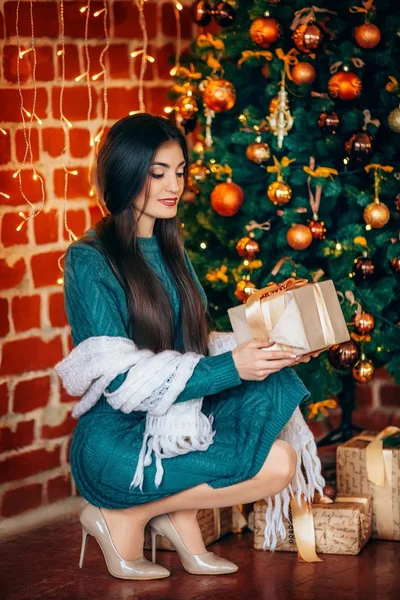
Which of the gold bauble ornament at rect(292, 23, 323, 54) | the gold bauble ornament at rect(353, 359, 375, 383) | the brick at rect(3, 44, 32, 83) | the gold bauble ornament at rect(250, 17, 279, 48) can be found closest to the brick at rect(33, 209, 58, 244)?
the brick at rect(3, 44, 32, 83)

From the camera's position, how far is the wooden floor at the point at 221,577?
2672 mm

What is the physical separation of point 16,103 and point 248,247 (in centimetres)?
88

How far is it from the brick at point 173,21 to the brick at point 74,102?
464 mm

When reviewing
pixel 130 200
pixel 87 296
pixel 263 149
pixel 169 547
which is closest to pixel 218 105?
pixel 263 149

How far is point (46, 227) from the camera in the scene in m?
3.43

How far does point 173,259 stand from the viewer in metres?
2.95

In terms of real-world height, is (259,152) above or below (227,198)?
above

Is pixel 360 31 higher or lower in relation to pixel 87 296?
higher

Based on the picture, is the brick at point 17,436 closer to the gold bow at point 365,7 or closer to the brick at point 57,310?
the brick at point 57,310

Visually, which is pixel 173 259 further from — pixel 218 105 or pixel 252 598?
pixel 252 598

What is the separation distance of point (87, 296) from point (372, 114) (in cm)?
124

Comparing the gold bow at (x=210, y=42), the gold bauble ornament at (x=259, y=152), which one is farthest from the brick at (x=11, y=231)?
the gold bow at (x=210, y=42)

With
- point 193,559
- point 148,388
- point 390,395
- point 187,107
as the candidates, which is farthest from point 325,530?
point 187,107

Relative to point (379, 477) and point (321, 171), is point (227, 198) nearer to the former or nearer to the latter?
point (321, 171)
